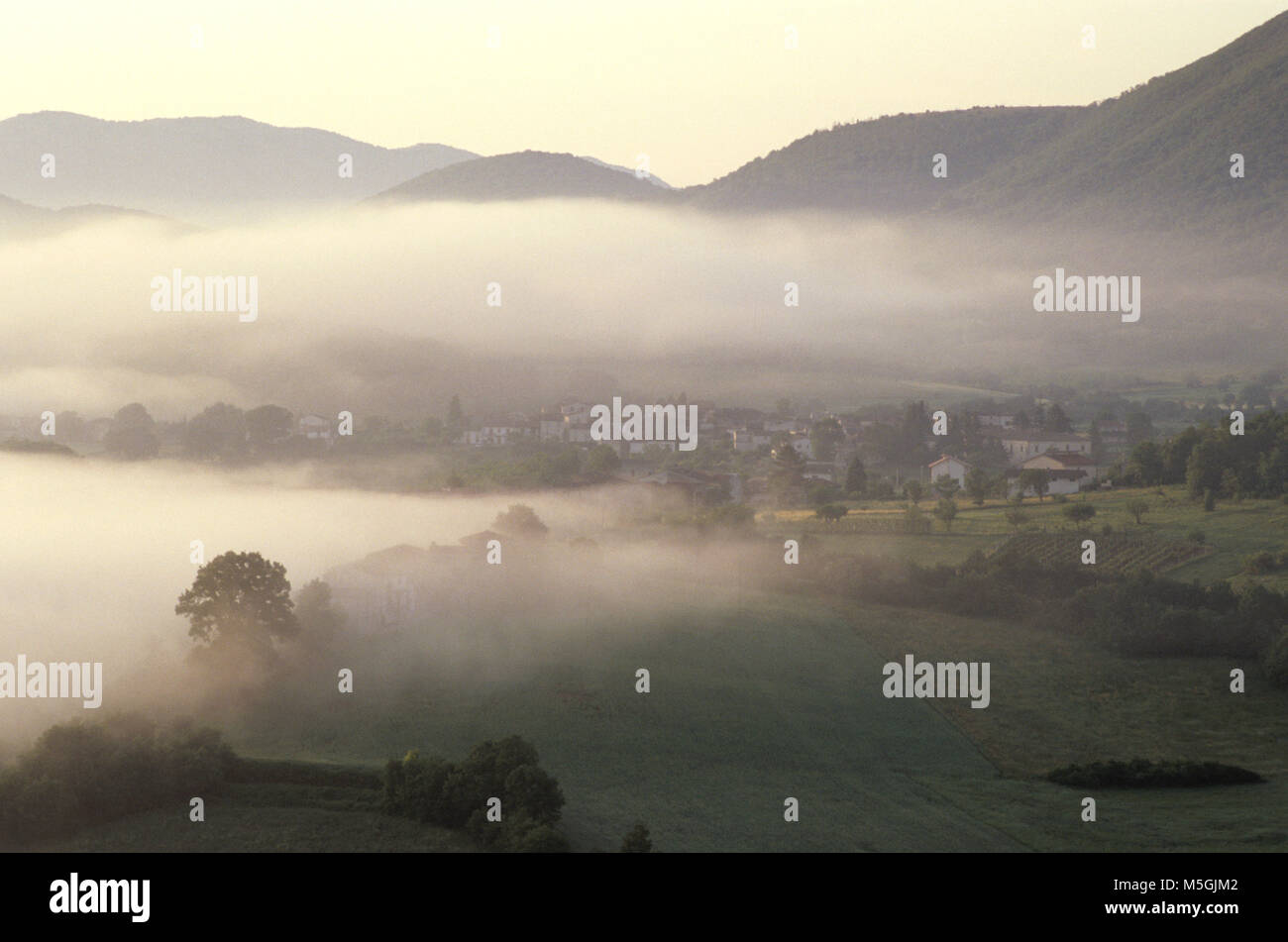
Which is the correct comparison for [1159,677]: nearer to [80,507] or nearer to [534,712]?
[534,712]

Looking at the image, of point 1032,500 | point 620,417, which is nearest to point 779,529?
point 1032,500

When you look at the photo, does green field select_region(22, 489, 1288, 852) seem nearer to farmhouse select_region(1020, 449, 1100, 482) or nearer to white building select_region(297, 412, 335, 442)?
farmhouse select_region(1020, 449, 1100, 482)

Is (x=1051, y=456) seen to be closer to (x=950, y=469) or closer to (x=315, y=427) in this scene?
(x=950, y=469)

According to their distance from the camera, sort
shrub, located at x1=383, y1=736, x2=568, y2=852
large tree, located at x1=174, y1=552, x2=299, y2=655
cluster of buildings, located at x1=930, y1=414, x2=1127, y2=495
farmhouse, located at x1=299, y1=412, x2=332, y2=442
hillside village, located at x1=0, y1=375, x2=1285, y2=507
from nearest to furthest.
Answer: shrub, located at x1=383, y1=736, x2=568, y2=852 < large tree, located at x1=174, y1=552, x2=299, y2=655 < hillside village, located at x1=0, y1=375, x2=1285, y2=507 < cluster of buildings, located at x1=930, y1=414, x2=1127, y2=495 < farmhouse, located at x1=299, y1=412, x2=332, y2=442

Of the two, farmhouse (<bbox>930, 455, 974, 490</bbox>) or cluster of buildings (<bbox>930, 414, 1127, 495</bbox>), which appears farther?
farmhouse (<bbox>930, 455, 974, 490</bbox>)

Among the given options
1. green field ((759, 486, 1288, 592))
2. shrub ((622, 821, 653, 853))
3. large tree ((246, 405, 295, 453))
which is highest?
large tree ((246, 405, 295, 453))

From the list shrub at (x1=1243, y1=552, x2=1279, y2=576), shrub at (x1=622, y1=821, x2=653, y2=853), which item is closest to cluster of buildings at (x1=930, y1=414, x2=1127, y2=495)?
shrub at (x1=1243, y1=552, x2=1279, y2=576)

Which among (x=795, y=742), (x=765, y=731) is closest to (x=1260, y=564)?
(x=795, y=742)

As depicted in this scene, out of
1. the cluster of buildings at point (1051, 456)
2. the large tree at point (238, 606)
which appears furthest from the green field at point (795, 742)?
the cluster of buildings at point (1051, 456)
